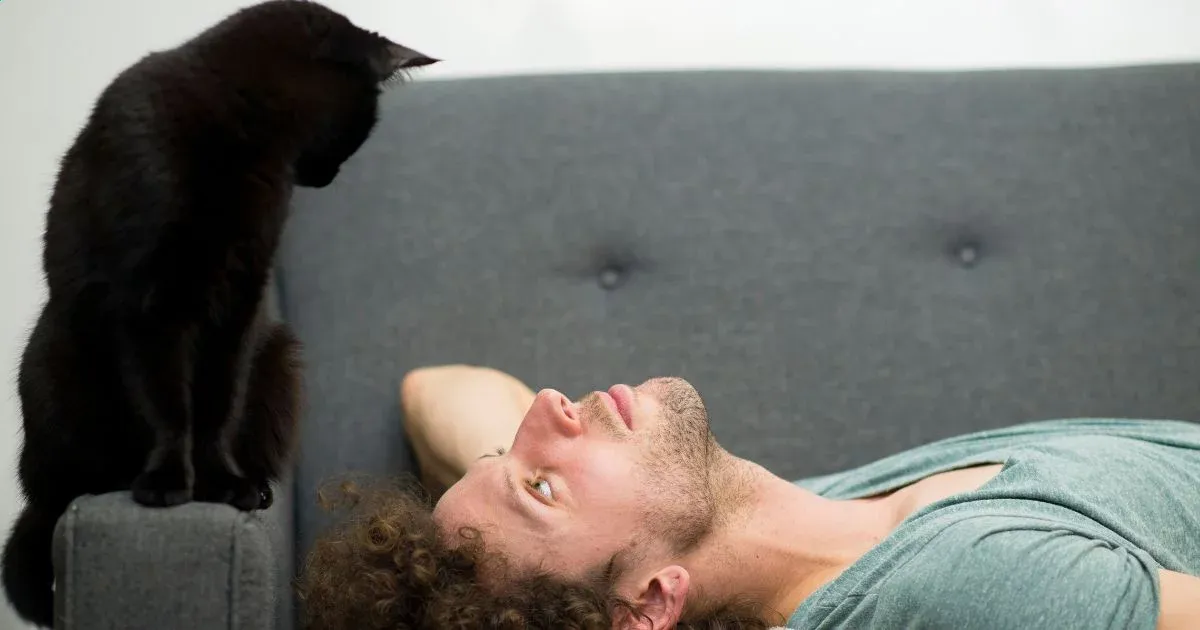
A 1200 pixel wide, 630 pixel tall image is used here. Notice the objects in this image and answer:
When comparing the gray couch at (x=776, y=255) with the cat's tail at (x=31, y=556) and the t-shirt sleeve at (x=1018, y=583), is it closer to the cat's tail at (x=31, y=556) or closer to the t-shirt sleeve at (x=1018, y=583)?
the cat's tail at (x=31, y=556)

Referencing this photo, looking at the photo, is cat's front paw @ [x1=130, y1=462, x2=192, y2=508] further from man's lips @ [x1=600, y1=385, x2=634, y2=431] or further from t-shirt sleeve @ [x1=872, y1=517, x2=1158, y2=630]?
t-shirt sleeve @ [x1=872, y1=517, x2=1158, y2=630]

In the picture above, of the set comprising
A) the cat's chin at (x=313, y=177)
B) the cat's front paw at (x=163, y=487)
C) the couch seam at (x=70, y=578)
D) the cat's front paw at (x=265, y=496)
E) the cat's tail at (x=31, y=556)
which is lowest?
the cat's tail at (x=31, y=556)

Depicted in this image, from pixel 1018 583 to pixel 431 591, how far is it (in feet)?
1.78

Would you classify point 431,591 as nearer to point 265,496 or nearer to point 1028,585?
point 265,496

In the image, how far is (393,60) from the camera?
1204mm

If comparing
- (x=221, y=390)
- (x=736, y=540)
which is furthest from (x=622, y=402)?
(x=221, y=390)

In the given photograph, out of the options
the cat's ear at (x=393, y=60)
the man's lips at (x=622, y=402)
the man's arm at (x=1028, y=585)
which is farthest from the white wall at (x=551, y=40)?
the man's arm at (x=1028, y=585)

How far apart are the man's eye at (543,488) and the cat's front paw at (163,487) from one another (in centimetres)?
35

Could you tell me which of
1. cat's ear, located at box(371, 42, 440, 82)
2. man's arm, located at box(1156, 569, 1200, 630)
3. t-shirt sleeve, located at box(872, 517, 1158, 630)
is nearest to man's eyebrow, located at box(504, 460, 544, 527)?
t-shirt sleeve, located at box(872, 517, 1158, 630)

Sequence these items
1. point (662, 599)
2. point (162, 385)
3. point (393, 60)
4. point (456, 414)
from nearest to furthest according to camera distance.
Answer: point (162, 385) → point (662, 599) → point (393, 60) → point (456, 414)

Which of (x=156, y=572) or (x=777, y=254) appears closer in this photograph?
(x=156, y=572)

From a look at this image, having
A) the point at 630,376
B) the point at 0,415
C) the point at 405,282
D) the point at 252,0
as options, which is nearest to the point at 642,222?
the point at 630,376

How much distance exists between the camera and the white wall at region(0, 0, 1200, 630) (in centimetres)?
164

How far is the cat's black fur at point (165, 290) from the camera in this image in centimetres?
96
